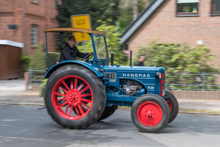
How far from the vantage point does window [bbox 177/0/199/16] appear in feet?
56.6

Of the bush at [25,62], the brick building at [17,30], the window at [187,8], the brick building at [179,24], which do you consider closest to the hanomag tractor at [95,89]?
the brick building at [179,24]

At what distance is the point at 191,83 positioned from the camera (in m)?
14.2

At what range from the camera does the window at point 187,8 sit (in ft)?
56.6

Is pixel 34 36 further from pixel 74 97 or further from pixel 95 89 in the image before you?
pixel 95 89

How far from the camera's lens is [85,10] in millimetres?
27781

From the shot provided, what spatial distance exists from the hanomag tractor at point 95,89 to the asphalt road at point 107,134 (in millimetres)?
306

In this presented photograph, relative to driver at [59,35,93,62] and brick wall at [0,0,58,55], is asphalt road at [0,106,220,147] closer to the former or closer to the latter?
driver at [59,35,93,62]

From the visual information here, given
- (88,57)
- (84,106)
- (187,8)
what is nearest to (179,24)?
(187,8)

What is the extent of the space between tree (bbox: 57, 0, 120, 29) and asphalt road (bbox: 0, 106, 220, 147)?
756 inches

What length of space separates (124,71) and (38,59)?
475 inches

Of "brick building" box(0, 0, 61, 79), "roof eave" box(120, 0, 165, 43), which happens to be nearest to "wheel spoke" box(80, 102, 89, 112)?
"roof eave" box(120, 0, 165, 43)

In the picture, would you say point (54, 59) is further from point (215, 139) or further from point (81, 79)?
point (215, 139)

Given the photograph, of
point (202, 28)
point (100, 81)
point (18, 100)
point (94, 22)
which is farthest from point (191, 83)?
point (94, 22)

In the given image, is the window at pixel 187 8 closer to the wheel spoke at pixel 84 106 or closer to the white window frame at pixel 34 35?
the wheel spoke at pixel 84 106
